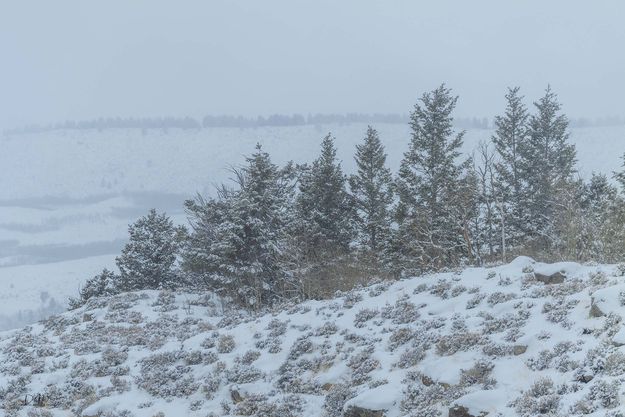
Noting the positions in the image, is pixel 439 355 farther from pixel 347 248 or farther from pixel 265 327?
pixel 347 248

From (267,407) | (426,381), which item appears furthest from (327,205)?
(426,381)

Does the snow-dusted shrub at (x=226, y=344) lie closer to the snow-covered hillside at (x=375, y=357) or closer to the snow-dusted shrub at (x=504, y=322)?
the snow-covered hillside at (x=375, y=357)

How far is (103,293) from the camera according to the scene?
41.3m

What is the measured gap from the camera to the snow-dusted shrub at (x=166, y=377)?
14.8 metres

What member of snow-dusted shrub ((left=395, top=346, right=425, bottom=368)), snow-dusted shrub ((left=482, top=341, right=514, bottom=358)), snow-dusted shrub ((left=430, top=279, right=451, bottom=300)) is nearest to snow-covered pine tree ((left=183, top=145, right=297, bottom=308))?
snow-dusted shrub ((left=430, top=279, right=451, bottom=300))

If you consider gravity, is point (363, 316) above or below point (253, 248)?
above

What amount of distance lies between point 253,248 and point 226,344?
44.5 ft

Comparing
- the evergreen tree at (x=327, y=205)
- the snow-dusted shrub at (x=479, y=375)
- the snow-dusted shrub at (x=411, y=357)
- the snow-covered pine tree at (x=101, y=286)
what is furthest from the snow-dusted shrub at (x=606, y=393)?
the snow-covered pine tree at (x=101, y=286)

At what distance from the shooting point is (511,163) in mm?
39344

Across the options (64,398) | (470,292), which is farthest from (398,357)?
(64,398)

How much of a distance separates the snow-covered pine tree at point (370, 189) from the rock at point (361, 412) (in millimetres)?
24754

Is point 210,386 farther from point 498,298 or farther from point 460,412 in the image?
point 498,298

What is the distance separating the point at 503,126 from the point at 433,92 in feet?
23.5

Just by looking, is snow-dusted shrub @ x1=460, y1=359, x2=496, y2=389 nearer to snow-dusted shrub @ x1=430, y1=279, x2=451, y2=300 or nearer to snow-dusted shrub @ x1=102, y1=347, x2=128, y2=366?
snow-dusted shrub @ x1=430, y1=279, x2=451, y2=300
